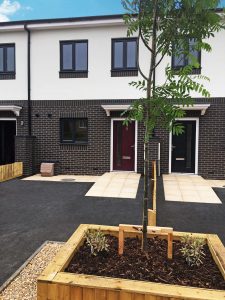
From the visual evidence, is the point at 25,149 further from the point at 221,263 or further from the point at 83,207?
the point at 221,263

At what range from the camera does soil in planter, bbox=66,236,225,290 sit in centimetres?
282

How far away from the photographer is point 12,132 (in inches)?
578

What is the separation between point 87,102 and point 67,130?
159 cm

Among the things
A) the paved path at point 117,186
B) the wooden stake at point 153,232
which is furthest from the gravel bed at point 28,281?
the paved path at point 117,186

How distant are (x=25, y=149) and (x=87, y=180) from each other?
10.4ft

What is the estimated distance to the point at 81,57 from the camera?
1220 centimetres

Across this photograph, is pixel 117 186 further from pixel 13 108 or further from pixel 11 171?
pixel 13 108

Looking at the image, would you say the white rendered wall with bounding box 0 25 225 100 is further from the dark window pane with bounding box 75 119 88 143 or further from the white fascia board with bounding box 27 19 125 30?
the dark window pane with bounding box 75 119 88 143

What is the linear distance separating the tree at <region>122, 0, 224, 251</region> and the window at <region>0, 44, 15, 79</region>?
1068 cm

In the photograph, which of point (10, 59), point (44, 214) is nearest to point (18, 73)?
point (10, 59)

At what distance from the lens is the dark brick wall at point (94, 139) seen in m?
11.4

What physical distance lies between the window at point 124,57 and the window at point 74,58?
1.29 meters

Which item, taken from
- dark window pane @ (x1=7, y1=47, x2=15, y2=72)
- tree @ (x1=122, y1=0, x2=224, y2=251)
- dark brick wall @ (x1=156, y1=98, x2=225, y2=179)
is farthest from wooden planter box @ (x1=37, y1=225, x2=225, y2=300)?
dark window pane @ (x1=7, y1=47, x2=15, y2=72)

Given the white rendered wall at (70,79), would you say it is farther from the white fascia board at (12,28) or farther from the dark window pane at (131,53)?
the dark window pane at (131,53)
